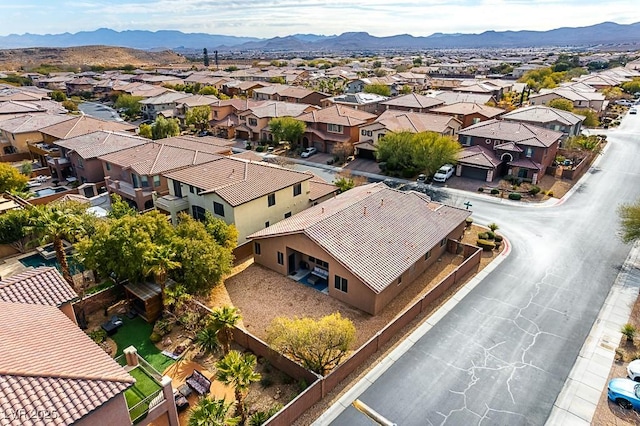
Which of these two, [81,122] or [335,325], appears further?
[81,122]

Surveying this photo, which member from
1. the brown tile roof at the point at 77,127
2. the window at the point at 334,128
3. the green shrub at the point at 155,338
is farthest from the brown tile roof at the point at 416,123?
the green shrub at the point at 155,338

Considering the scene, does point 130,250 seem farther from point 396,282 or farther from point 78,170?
point 78,170

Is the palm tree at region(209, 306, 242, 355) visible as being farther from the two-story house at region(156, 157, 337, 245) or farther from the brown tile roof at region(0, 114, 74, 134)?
the brown tile roof at region(0, 114, 74, 134)

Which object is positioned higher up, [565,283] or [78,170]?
[78,170]

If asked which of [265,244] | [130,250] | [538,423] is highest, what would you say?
[130,250]

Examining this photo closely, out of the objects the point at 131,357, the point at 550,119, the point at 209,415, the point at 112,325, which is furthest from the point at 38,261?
the point at 550,119

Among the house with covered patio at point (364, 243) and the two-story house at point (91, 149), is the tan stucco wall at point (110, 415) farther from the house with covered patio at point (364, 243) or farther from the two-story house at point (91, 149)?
the two-story house at point (91, 149)

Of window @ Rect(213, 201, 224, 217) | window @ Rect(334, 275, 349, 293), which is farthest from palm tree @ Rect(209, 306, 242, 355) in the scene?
window @ Rect(213, 201, 224, 217)

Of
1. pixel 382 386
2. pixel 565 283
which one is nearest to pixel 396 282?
pixel 382 386
